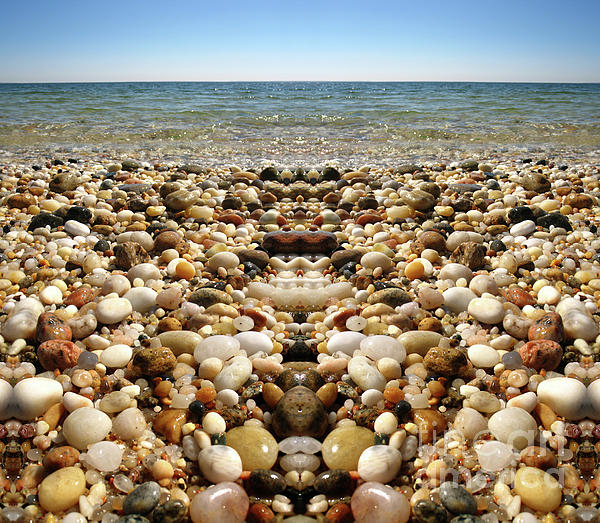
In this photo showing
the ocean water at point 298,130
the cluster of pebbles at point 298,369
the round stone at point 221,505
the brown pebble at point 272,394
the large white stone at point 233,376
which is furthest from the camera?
the ocean water at point 298,130

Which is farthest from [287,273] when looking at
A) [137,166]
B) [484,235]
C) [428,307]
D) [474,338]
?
[137,166]

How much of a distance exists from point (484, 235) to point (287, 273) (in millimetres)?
2326

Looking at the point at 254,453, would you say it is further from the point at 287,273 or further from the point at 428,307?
the point at 287,273

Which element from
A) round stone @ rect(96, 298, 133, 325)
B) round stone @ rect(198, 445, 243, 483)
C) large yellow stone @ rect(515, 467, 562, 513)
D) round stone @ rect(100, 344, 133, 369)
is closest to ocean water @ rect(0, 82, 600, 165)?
round stone @ rect(96, 298, 133, 325)

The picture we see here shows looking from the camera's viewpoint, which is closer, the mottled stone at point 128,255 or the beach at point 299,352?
the beach at point 299,352

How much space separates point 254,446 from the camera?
231 cm

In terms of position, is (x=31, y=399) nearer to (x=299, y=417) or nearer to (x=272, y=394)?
(x=272, y=394)

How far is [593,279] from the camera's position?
4.04 m

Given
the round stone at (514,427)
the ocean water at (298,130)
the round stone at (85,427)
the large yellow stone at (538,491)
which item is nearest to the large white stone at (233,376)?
the round stone at (85,427)

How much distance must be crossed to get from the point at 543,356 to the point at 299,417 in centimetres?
158

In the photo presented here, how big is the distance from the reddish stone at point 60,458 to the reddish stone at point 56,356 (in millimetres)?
747

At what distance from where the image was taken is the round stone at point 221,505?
6.46 feet

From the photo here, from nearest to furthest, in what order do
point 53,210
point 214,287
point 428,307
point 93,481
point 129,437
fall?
point 93,481 → point 129,437 → point 428,307 → point 214,287 → point 53,210

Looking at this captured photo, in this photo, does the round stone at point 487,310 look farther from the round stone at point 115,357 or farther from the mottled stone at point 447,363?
the round stone at point 115,357
